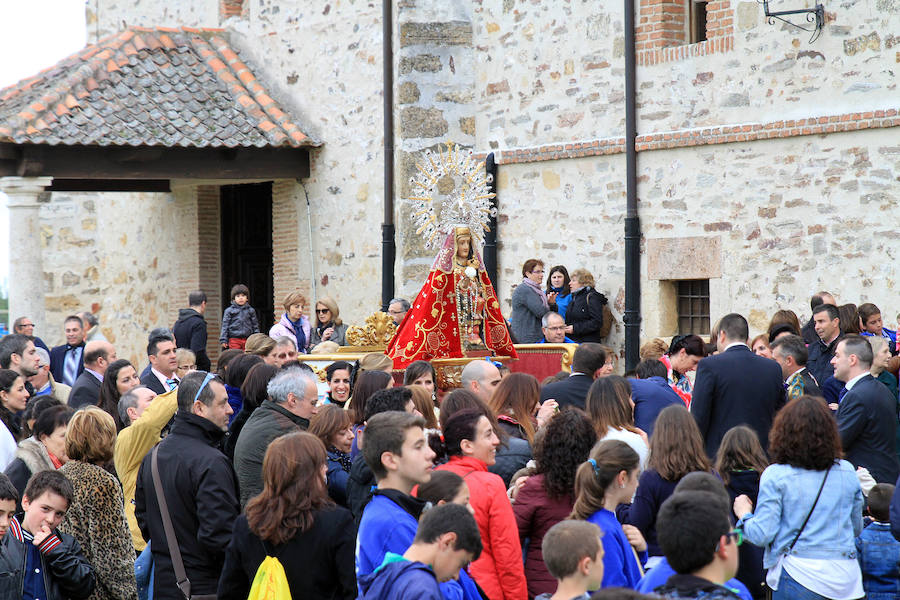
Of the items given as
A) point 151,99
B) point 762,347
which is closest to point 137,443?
point 762,347

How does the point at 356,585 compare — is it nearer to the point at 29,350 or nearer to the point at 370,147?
the point at 29,350

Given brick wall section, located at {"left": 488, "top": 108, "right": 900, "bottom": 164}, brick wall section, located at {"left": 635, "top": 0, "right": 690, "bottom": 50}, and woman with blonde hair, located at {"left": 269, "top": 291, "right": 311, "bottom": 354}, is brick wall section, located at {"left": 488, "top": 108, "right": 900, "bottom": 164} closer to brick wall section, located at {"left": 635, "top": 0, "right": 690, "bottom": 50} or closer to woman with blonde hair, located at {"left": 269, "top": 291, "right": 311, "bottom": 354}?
brick wall section, located at {"left": 635, "top": 0, "right": 690, "bottom": 50}

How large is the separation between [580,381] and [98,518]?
2791mm

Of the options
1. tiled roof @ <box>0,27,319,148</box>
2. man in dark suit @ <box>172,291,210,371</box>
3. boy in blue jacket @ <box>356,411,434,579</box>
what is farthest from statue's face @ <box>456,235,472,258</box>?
boy in blue jacket @ <box>356,411,434,579</box>

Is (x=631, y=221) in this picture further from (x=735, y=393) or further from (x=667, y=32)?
(x=735, y=393)

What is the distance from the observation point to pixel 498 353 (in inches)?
424

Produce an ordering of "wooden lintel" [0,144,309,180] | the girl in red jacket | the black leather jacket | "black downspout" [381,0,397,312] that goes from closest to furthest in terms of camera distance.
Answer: the girl in red jacket < the black leather jacket < "wooden lintel" [0,144,309,180] < "black downspout" [381,0,397,312]

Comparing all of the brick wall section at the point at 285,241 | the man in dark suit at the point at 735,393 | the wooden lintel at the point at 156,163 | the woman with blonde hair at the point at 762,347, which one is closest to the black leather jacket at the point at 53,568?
the man in dark suit at the point at 735,393

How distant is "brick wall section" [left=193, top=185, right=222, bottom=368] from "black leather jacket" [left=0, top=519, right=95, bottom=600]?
42.2 feet

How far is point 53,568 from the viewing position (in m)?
5.30

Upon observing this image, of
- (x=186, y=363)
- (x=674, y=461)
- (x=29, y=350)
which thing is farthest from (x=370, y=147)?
(x=674, y=461)

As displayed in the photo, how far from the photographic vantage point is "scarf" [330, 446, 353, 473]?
5.89 m

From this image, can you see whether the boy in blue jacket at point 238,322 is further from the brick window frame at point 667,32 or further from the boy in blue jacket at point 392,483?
the boy in blue jacket at point 392,483

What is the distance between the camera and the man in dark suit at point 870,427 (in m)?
6.83
